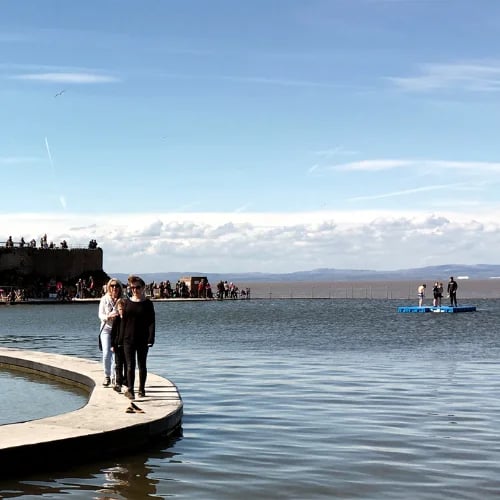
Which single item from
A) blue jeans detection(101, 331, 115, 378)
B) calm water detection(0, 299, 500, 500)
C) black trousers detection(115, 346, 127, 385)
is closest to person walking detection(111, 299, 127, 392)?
black trousers detection(115, 346, 127, 385)

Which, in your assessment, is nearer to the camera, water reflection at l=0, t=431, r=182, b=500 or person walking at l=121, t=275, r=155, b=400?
water reflection at l=0, t=431, r=182, b=500

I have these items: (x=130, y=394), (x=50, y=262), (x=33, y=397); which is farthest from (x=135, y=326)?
(x=50, y=262)

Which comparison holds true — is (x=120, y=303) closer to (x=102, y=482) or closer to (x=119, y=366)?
(x=119, y=366)

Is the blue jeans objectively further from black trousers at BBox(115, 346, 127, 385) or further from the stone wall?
the stone wall

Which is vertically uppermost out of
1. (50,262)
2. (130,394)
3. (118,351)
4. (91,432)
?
(50,262)

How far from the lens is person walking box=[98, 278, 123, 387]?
14508 millimetres

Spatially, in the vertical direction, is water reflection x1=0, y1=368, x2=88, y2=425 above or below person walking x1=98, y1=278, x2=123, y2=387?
below

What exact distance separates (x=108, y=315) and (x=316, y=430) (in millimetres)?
3691

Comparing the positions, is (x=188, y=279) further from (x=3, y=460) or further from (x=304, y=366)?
(x=3, y=460)

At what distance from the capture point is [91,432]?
1077 centimetres

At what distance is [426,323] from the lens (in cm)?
4475

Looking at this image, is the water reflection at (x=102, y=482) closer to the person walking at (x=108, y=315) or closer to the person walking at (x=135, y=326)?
the person walking at (x=135, y=326)

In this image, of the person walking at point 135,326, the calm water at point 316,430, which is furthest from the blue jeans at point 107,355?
the person walking at point 135,326

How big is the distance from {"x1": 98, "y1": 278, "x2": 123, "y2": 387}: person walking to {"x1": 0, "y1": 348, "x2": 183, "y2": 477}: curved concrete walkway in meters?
0.52
